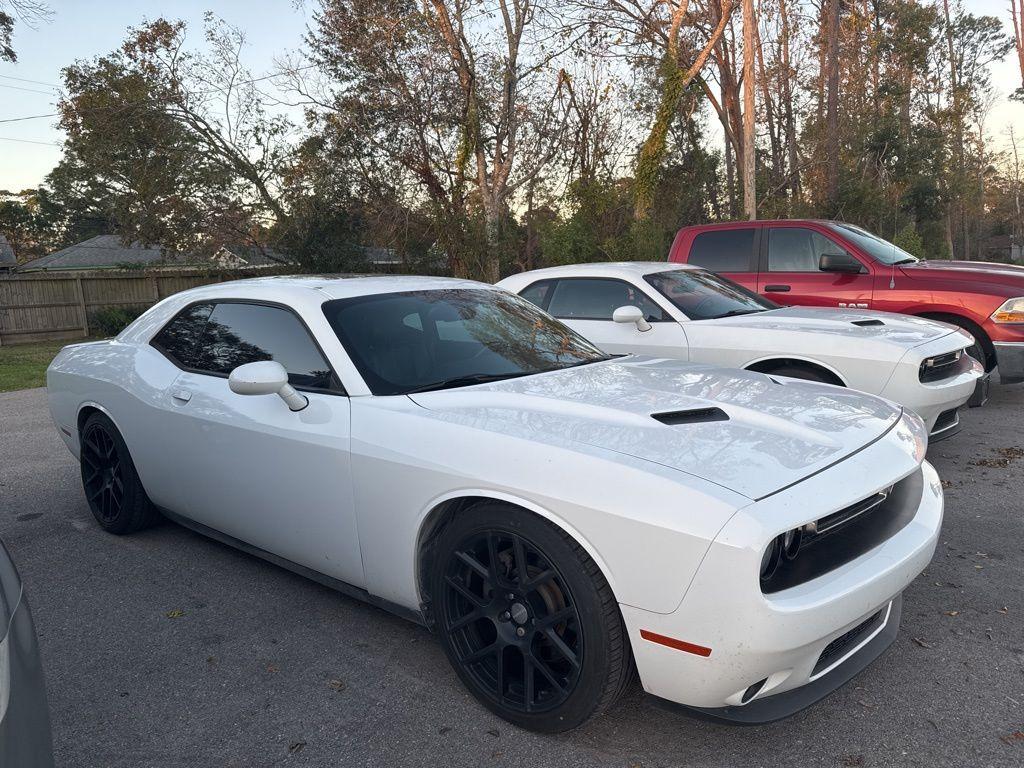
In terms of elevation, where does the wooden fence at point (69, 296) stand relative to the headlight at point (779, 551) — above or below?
above

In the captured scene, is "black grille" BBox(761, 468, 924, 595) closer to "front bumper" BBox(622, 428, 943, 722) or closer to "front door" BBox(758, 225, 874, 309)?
"front bumper" BBox(622, 428, 943, 722)

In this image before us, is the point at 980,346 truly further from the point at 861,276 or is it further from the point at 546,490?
the point at 546,490

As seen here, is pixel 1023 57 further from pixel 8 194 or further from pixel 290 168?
pixel 8 194

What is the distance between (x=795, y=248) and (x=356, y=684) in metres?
6.70

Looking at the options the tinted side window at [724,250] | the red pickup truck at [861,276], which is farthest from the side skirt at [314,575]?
the tinted side window at [724,250]

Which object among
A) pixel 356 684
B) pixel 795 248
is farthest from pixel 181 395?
pixel 795 248

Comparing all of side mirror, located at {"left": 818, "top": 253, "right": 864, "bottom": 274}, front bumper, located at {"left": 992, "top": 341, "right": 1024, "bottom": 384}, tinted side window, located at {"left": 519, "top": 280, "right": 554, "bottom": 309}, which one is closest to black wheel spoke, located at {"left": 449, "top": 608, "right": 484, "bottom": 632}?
tinted side window, located at {"left": 519, "top": 280, "right": 554, "bottom": 309}

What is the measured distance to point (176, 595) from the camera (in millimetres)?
3818

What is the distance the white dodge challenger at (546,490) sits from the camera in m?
Answer: 2.21

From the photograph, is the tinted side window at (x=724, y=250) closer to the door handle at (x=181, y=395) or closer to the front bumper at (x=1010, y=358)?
the front bumper at (x=1010, y=358)

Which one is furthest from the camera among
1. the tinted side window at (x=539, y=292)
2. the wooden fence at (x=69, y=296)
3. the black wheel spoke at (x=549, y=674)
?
the wooden fence at (x=69, y=296)

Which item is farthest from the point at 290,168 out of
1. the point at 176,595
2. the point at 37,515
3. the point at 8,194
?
the point at 8,194

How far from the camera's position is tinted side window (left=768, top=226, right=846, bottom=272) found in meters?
7.94

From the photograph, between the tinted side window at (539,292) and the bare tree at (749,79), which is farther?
the bare tree at (749,79)
